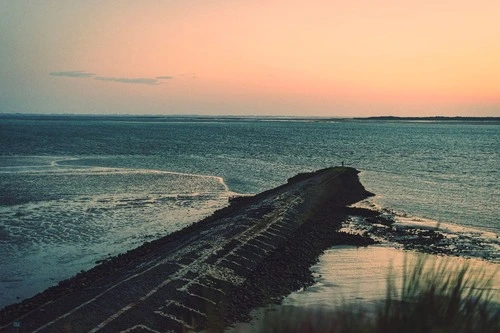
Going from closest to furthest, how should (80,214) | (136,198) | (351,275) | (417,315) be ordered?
(417,315)
(351,275)
(80,214)
(136,198)

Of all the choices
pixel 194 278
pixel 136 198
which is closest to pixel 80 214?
pixel 136 198

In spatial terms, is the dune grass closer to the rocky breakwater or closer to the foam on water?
the rocky breakwater

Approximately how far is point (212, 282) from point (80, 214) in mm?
14427

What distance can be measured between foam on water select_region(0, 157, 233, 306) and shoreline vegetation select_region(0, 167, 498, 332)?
4.91 ft

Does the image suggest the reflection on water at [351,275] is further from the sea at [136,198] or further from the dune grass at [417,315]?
the dune grass at [417,315]

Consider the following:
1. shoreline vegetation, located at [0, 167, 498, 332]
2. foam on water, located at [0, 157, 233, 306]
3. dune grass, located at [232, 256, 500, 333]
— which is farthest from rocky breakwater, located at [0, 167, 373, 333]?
foam on water, located at [0, 157, 233, 306]

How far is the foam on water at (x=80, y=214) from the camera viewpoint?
18141 mm

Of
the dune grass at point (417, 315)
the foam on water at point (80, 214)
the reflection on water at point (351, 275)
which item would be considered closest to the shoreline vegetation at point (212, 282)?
the dune grass at point (417, 315)

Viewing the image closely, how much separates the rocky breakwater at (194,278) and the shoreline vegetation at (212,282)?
0.03m

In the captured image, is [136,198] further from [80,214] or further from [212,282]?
[212,282]

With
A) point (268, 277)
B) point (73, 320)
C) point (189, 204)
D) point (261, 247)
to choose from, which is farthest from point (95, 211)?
point (73, 320)

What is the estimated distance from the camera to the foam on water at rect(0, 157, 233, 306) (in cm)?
1814

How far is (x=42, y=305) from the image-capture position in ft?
43.5

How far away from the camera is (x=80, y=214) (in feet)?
89.7
